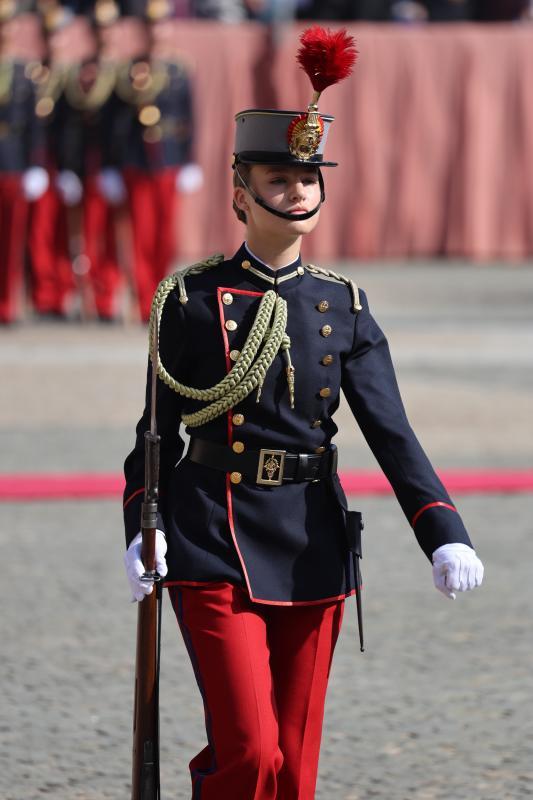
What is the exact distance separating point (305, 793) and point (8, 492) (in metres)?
4.07

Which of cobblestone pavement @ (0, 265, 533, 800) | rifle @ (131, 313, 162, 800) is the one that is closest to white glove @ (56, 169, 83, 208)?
cobblestone pavement @ (0, 265, 533, 800)

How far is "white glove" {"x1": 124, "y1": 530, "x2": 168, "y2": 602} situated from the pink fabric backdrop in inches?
525

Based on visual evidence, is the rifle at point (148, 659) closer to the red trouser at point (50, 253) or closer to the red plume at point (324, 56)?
the red plume at point (324, 56)

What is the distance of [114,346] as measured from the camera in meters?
11.8

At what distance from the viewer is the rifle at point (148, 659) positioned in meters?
3.08

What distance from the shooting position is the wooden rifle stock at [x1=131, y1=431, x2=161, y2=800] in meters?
3.08

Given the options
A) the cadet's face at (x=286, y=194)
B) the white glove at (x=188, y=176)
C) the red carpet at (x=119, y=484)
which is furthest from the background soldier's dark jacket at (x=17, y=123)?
the cadet's face at (x=286, y=194)

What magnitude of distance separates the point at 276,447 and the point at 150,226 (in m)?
9.78

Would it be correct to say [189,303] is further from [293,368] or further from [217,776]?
[217,776]

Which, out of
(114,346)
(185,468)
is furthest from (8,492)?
(114,346)

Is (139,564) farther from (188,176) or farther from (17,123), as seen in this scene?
(17,123)

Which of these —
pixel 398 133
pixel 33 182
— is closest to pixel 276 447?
pixel 33 182

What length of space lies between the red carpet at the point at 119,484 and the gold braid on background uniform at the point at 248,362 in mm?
3954

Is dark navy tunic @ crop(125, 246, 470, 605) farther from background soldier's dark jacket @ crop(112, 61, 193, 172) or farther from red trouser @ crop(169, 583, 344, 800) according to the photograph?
background soldier's dark jacket @ crop(112, 61, 193, 172)
